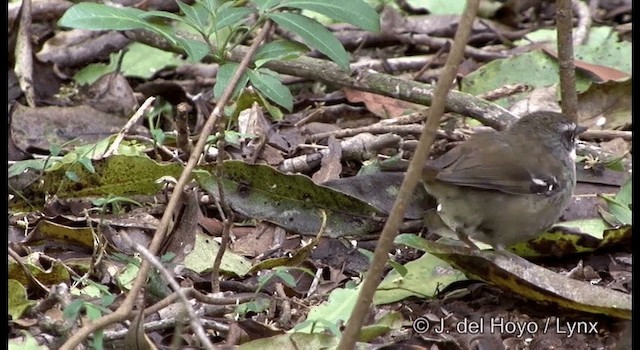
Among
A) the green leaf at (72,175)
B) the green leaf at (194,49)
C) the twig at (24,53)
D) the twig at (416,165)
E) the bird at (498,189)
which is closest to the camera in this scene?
the twig at (416,165)

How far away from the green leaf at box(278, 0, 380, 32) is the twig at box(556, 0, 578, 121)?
55.6 inches

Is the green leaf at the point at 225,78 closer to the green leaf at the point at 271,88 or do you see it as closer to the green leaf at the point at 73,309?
the green leaf at the point at 271,88

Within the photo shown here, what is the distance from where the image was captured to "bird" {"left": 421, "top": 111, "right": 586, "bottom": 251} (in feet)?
15.4

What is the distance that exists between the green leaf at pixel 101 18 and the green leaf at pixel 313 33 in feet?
1.66

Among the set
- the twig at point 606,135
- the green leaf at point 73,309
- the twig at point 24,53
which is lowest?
the twig at point 24,53

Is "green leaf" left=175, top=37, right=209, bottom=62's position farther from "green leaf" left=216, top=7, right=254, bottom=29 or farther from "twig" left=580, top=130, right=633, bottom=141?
"twig" left=580, top=130, right=633, bottom=141

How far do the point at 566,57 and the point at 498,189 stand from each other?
965 millimetres

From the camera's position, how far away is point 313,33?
412 centimetres

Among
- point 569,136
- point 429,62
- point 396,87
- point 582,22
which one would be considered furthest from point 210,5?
point 582,22

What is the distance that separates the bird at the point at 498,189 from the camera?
15.4 feet

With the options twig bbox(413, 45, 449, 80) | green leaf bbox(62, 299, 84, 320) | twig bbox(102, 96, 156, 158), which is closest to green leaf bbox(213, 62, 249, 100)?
green leaf bbox(62, 299, 84, 320)

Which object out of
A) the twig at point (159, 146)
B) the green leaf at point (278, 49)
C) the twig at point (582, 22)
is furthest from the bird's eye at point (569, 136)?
the twig at point (582, 22)

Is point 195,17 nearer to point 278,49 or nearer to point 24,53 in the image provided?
point 278,49
